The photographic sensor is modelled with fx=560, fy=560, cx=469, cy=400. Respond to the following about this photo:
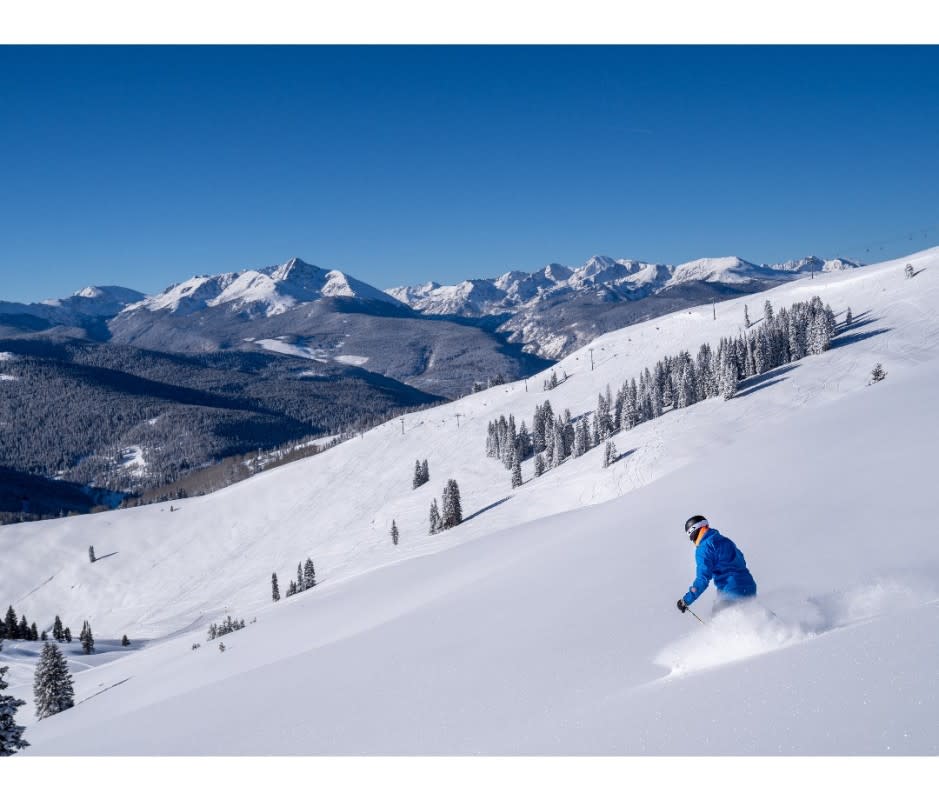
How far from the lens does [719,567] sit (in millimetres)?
9102

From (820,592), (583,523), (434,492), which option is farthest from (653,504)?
(434,492)

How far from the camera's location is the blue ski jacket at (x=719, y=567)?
9.02 meters

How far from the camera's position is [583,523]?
71.7ft

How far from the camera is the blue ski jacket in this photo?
9.02m

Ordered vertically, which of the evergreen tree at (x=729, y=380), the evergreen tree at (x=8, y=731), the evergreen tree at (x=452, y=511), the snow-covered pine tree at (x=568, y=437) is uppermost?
the evergreen tree at (x=729, y=380)

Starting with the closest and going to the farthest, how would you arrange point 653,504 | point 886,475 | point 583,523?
point 886,475, point 653,504, point 583,523

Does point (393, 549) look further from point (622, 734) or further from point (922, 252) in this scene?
point (922, 252)

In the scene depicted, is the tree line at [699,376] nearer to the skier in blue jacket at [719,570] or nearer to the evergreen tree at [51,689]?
the evergreen tree at [51,689]

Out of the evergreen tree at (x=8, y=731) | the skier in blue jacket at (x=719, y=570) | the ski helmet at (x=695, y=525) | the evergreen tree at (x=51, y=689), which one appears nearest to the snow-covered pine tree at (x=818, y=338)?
the ski helmet at (x=695, y=525)

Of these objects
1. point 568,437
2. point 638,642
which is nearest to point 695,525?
point 638,642

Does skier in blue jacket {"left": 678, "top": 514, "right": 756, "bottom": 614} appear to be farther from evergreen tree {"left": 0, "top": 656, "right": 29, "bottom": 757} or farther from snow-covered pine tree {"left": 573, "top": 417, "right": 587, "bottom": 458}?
snow-covered pine tree {"left": 573, "top": 417, "right": 587, "bottom": 458}

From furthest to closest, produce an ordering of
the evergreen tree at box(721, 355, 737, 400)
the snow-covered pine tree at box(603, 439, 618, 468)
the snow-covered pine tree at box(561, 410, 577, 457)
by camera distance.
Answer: the snow-covered pine tree at box(561, 410, 577, 457) → the evergreen tree at box(721, 355, 737, 400) → the snow-covered pine tree at box(603, 439, 618, 468)

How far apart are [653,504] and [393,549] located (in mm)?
A: 61040

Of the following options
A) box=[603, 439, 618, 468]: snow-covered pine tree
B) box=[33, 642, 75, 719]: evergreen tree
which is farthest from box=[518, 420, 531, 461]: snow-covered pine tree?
→ box=[33, 642, 75, 719]: evergreen tree
